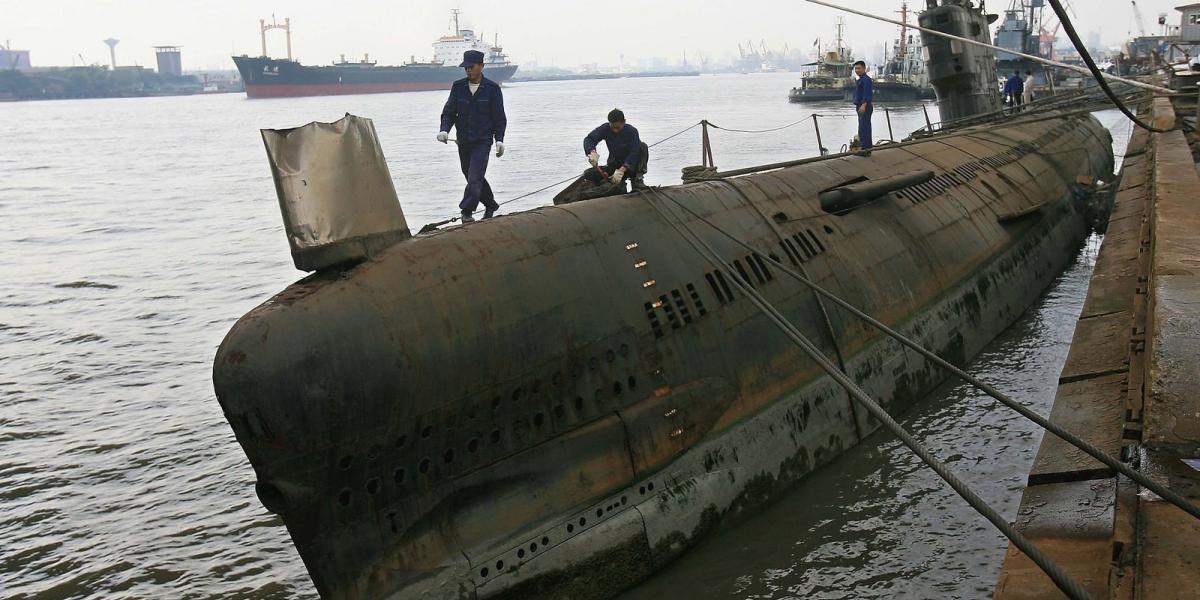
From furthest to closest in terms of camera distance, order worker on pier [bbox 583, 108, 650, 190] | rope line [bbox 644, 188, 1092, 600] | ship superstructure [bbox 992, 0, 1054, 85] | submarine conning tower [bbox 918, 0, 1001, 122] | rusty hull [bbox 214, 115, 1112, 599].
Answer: ship superstructure [bbox 992, 0, 1054, 85]
submarine conning tower [bbox 918, 0, 1001, 122]
worker on pier [bbox 583, 108, 650, 190]
rusty hull [bbox 214, 115, 1112, 599]
rope line [bbox 644, 188, 1092, 600]

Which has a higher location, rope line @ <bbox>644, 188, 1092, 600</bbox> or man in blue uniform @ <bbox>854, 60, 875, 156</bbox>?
man in blue uniform @ <bbox>854, 60, 875, 156</bbox>

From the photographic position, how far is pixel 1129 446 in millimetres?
5547

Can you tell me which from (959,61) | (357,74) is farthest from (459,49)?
(959,61)

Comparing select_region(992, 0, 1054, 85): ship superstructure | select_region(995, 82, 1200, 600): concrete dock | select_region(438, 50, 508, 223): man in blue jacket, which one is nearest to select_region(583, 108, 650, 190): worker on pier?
select_region(438, 50, 508, 223): man in blue jacket

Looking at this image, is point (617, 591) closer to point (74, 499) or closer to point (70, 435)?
point (74, 499)

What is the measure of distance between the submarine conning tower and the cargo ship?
301ft

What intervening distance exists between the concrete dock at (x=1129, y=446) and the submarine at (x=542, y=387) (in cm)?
195

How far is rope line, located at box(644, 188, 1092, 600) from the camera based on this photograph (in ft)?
13.4

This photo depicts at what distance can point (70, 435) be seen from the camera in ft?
34.4

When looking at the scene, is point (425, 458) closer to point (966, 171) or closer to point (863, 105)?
point (966, 171)

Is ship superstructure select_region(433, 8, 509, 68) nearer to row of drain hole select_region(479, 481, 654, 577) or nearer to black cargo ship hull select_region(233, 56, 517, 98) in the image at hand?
black cargo ship hull select_region(233, 56, 517, 98)

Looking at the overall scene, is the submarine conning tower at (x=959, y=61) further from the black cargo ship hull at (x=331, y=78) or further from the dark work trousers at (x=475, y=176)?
the black cargo ship hull at (x=331, y=78)

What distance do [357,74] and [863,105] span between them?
10697cm

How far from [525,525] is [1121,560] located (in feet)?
10.8
